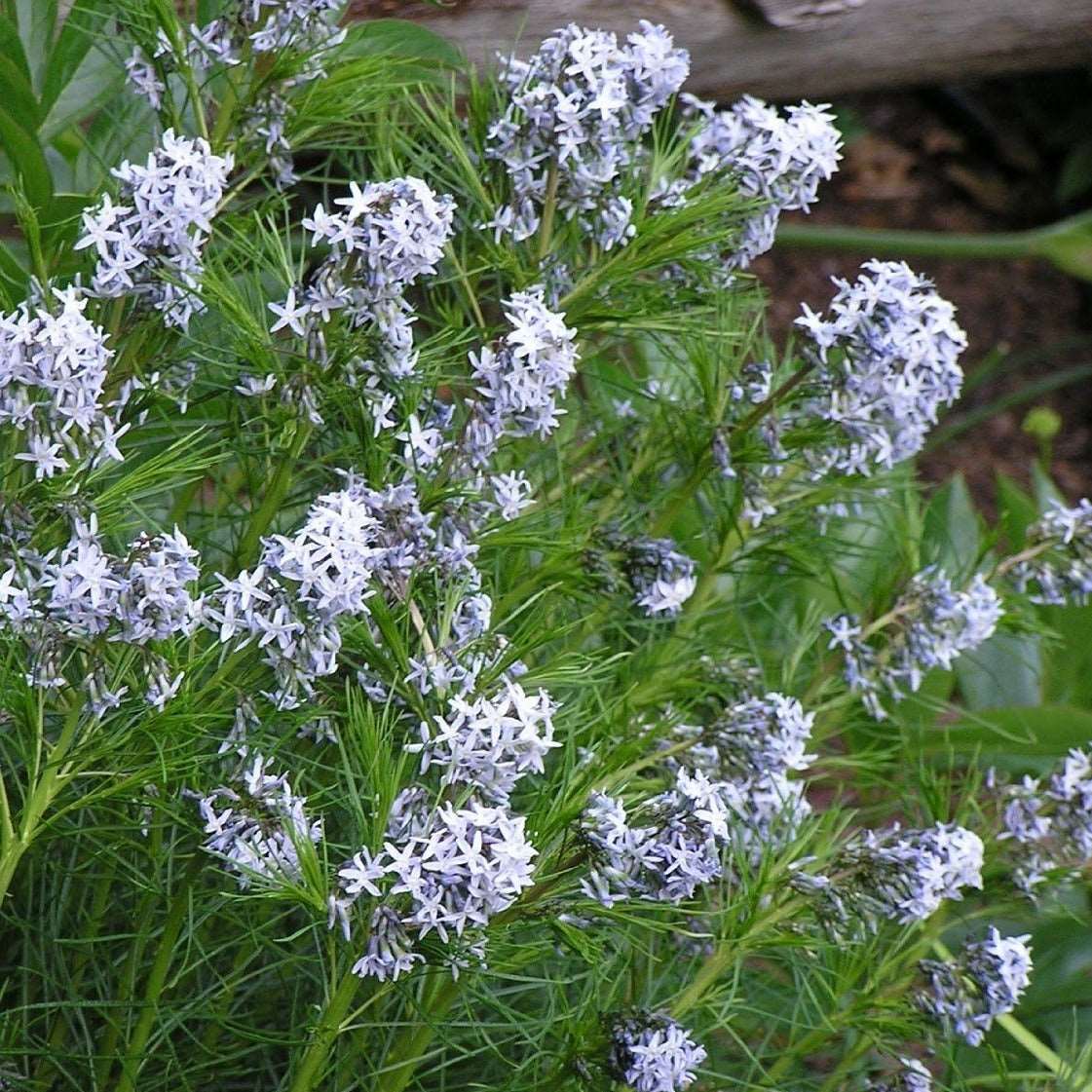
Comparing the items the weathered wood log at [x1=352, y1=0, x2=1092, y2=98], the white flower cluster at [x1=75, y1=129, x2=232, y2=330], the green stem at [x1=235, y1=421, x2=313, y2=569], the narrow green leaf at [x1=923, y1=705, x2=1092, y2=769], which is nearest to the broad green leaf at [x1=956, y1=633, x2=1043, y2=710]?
the narrow green leaf at [x1=923, y1=705, x2=1092, y2=769]

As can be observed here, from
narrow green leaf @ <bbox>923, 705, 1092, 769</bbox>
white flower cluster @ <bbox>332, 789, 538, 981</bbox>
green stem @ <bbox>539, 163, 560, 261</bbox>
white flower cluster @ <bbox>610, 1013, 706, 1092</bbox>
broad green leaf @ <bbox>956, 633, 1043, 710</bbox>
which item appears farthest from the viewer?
broad green leaf @ <bbox>956, 633, 1043, 710</bbox>

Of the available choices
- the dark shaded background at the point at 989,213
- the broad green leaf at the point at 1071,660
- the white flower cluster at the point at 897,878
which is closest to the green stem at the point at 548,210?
the white flower cluster at the point at 897,878

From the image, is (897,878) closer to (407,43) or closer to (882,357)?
(882,357)

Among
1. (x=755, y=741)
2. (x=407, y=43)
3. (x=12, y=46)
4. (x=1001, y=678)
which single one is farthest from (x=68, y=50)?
(x=1001, y=678)

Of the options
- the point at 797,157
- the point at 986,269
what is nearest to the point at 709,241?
the point at 797,157

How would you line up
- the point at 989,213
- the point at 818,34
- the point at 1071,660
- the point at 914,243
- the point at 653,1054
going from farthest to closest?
the point at 989,213 < the point at 914,243 < the point at 818,34 < the point at 1071,660 < the point at 653,1054

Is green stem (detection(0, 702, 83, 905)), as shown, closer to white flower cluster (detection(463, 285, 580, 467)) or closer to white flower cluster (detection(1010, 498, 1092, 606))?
white flower cluster (detection(463, 285, 580, 467))
